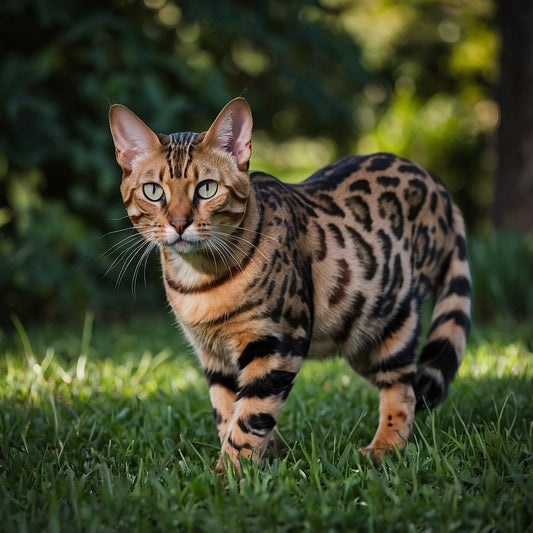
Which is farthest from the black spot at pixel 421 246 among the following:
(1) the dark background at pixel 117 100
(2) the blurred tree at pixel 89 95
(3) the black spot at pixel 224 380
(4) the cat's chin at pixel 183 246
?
(2) the blurred tree at pixel 89 95

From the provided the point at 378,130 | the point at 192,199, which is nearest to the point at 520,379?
the point at 192,199

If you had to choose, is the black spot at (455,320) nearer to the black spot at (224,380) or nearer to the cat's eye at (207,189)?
the black spot at (224,380)

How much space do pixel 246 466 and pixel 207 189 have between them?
102 centimetres

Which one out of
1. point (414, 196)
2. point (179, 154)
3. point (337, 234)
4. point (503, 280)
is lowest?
point (503, 280)

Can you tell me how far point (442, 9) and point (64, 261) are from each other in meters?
8.91

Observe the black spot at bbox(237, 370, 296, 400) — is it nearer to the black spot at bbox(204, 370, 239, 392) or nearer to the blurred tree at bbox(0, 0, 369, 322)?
the black spot at bbox(204, 370, 239, 392)

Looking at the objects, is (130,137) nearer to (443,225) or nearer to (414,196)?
(414,196)

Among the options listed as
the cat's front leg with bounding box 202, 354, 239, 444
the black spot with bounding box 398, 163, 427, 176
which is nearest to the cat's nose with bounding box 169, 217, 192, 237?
the cat's front leg with bounding box 202, 354, 239, 444

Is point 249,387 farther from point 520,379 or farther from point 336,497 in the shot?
point 520,379

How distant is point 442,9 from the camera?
12398 mm

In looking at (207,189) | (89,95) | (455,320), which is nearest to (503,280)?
(455,320)

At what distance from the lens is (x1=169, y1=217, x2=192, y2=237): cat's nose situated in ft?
8.65

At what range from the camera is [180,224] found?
2.63 m

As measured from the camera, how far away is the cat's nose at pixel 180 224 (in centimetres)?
264
